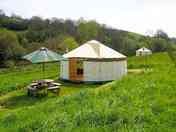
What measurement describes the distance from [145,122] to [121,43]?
49.5 m

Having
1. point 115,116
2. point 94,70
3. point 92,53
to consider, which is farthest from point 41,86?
point 115,116

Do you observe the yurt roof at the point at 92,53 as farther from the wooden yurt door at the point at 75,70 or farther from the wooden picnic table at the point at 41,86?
the wooden picnic table at the point at 41,86

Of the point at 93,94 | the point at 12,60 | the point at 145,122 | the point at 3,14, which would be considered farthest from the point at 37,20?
the point at 145,122

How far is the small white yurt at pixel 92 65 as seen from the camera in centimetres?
1892

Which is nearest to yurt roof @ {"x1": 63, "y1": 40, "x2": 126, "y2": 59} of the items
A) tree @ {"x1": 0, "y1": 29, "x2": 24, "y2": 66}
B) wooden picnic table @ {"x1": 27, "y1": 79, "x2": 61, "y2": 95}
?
wooden picnic table @ {"x1": 27, "y1": 79, "x2": 61, "y2": 95}

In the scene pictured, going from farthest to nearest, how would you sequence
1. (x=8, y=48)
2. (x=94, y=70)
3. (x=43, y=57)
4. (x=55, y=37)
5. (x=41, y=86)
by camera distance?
(x=55, y=37) → (x=8, y=48) → (x=94, y=70) → (x=43, y=57) → (x=41, y=86)

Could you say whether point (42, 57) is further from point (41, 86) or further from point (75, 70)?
point (75, 70)

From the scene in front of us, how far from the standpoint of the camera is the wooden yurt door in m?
19.2

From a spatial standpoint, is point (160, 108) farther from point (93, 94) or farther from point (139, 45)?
point (139, 45)

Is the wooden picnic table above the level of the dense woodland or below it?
below

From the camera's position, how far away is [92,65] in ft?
62.3

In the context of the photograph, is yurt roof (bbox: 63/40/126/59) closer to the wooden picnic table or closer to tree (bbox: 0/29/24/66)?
the wooden picnic table

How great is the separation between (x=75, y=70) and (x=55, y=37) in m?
33.6

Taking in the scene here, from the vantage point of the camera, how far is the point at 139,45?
57.7 meters
